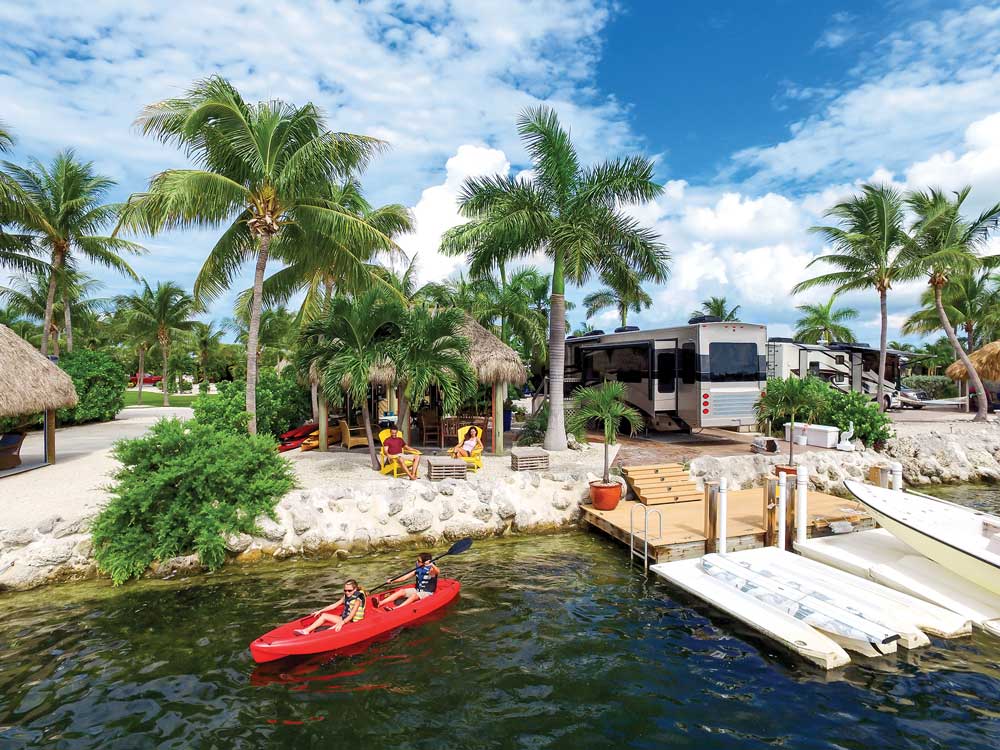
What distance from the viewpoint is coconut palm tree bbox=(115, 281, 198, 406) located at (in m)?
34.6

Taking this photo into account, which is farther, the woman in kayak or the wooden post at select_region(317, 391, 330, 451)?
the wooden post at select_region(317, 391, 330, 451)

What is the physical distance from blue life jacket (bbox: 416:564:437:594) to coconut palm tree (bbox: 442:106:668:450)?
8326mm

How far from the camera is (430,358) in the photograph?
12984 millimetres

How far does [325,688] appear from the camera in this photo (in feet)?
20.1

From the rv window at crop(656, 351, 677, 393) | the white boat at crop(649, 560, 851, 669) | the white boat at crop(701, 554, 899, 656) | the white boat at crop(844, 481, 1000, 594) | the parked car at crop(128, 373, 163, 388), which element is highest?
the parked car at crop(128, 373, 163, 388)

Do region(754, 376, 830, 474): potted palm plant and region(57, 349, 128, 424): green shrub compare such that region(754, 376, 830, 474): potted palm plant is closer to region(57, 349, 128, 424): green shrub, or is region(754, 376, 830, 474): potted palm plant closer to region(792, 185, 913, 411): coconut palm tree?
region(792, 185, 913, 411): coconut palm tree

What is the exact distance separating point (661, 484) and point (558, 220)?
7898 millimetres

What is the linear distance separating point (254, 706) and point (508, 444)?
40.8 ft

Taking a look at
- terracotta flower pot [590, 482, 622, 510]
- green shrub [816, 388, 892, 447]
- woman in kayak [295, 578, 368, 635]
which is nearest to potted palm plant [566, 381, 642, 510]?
terracotta flower pot [590, 482, 622, 510]

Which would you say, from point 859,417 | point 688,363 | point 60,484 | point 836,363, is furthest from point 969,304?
point 60,484

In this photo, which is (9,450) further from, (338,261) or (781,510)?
(781,510)

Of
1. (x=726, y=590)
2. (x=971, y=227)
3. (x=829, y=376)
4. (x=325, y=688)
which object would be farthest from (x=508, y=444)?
(x=971, y=227)

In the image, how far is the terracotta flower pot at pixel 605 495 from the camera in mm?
11797

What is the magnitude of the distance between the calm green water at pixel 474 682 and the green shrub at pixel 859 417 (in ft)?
36.8
